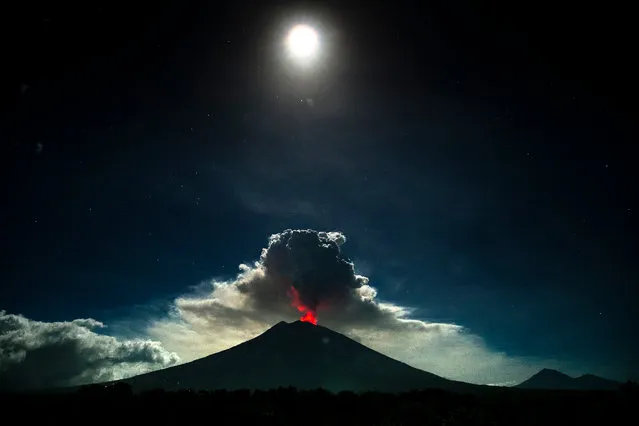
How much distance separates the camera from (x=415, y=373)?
625 ft

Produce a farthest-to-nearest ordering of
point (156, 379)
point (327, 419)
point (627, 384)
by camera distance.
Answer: point (156, 379) < point (627, 384) < point (327, 419)

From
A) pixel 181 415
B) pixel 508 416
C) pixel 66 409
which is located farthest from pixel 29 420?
pixel 508 416

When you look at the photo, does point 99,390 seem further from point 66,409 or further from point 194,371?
point 194,371

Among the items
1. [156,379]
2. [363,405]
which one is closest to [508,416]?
[363,405]

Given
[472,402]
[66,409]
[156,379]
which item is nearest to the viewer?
[66,409]

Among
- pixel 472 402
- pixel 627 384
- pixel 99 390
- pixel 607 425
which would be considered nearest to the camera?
pixel 607 425

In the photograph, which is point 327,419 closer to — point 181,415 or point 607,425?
point 181,415

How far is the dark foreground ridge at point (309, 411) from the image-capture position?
41719 millimetres

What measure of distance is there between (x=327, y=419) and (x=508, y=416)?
2161 cm

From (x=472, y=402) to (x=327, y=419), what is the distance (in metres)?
23.0

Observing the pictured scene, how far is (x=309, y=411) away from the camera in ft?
164

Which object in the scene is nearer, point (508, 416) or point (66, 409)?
point (508, 416)

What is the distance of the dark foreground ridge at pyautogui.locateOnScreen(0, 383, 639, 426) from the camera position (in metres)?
41.7

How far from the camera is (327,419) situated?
44594 millimetres
